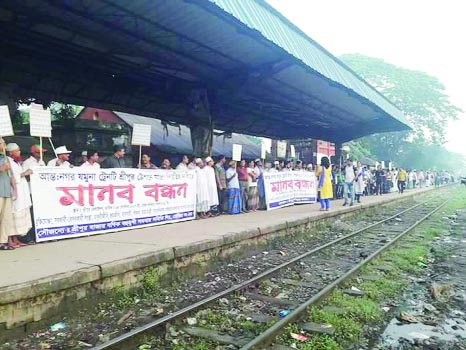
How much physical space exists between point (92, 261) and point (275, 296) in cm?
250

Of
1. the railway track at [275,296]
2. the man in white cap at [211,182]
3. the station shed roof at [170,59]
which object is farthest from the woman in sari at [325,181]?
the man in white cap at [211,182]

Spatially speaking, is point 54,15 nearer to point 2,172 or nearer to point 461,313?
point 2,172

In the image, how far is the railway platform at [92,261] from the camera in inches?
171

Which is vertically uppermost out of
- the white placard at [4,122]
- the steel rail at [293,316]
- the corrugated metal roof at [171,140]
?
the corrugated metal roof at [171,140]

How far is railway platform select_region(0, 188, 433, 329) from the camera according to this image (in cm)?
435

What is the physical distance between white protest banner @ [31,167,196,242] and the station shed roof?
9.92 ft

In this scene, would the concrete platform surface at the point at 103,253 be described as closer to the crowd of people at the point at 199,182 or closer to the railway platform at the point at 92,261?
the railway platform at the point at 92,261

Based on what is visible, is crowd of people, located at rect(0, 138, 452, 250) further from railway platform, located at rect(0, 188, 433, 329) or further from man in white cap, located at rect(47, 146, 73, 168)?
railway platform, located at rect(0, 188, 433, 329)

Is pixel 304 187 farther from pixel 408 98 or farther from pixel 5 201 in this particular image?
pixel 408 98

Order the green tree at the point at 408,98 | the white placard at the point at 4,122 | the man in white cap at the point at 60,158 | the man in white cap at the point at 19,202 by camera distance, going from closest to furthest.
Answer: the white placard at the point at 4,122
the man in white cap at the point at 19,202
the man in white cap at the point at 60,158
the green tree at the point at 408,98

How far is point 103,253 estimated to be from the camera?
5.96 m

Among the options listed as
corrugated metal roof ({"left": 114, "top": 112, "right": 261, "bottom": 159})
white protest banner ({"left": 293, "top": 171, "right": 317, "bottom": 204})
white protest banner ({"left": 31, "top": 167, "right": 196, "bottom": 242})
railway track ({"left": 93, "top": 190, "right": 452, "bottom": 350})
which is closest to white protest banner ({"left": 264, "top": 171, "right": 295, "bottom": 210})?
white protest banner ({"left": 293, "top": 171, "right": 317, "bottom": 204})

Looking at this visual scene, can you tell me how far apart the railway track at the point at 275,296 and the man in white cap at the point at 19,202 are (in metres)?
3.07

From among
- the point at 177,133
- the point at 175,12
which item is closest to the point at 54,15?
the point at 175,12
